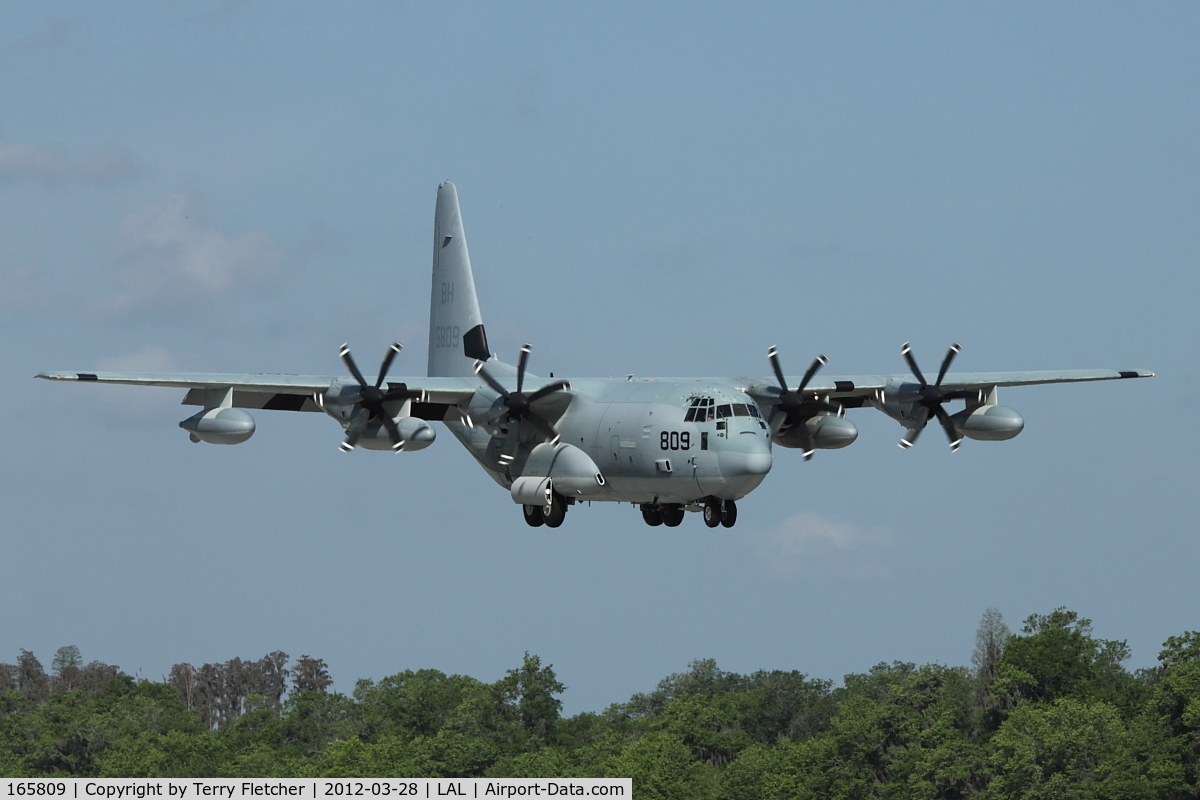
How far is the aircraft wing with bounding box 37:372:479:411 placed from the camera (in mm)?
47844

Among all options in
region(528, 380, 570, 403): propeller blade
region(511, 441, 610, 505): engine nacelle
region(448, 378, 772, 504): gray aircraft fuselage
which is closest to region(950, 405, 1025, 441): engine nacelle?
region(448, 378, 772, 504): gray aircraft fuselage

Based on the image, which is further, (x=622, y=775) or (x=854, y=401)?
(x=622, y=775)

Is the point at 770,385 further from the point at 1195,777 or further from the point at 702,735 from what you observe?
the point at 702,735

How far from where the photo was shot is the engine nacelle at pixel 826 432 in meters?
52.8

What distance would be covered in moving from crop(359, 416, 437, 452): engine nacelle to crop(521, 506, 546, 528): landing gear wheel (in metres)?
5.05

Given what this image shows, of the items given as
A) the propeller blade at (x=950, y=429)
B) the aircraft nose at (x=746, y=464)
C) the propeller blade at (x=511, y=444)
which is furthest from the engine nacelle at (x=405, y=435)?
the propeller blade at (x=950, y=429)

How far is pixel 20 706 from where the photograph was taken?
17525cm

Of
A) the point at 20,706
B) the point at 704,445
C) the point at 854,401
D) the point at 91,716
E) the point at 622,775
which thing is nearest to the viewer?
the point at 704,445

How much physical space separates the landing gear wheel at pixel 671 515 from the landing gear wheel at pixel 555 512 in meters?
3.64

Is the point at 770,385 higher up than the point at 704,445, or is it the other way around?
the point at 770,385

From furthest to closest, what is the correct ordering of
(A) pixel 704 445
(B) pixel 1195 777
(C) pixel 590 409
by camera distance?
(B) pixel 1195 777 < (C) pixel 590 409 < (A) pixel 704 445

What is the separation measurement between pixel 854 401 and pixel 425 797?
218 feet

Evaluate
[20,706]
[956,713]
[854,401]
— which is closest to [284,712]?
[20,706]

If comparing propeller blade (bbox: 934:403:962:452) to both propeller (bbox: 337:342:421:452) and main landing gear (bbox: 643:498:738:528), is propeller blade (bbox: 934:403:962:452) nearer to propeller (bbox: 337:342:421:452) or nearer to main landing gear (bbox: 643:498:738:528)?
main landing gear (bbox: 643:498:738:528)
